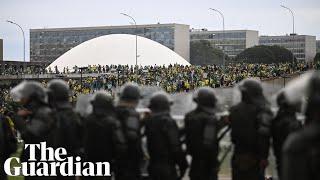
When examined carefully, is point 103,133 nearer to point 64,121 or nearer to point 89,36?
point 64,121

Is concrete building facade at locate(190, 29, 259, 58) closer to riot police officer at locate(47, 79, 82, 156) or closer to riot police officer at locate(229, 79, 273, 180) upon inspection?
riot police officer at locate(229, 79, 273, 180)

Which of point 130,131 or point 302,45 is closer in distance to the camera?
point 130,131

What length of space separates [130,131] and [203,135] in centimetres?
97

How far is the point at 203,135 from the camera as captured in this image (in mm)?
8570

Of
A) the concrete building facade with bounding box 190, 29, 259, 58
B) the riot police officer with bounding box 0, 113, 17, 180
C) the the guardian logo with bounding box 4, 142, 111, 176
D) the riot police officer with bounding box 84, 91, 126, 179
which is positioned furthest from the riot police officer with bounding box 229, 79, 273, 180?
the concrete building facade with bounding box 190, 29, 259, 58

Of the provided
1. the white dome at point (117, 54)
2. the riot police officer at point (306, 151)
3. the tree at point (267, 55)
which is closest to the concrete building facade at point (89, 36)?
the tree at point (267, 55)

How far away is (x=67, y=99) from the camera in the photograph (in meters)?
8.64

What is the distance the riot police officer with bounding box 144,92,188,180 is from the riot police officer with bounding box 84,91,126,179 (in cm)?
41

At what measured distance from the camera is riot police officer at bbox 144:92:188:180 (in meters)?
8.41

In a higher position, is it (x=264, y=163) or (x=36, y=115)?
(x=36, y=115)

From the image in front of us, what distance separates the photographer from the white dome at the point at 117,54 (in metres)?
98.1

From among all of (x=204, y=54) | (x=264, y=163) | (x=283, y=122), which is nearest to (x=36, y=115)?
(x=264, y=163)

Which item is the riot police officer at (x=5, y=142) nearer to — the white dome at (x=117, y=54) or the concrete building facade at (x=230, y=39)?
the white dome at (x=117, y=54)

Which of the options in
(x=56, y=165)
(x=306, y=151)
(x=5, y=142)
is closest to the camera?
(x=306, y=151)
